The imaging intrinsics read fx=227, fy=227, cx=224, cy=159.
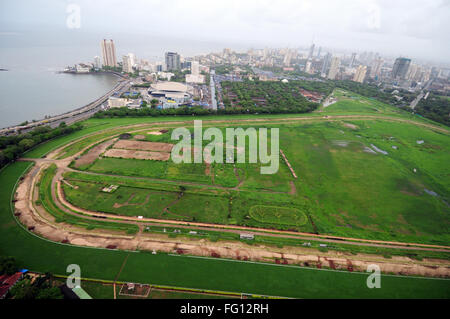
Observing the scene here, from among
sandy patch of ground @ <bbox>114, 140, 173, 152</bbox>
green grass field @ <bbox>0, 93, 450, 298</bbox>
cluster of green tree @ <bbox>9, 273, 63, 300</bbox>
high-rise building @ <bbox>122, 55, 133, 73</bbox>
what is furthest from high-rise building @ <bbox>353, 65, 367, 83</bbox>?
cluster of green tree @ <bbox>9, 273, 63, 300</bbox>

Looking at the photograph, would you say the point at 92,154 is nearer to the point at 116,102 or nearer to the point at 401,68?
the point at 116,102

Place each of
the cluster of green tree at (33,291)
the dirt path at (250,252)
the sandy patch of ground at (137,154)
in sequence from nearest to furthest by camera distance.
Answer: the cluster of green tree at (33,291), the dirt path at (250,252), the sandy patch of ground at (137,154)

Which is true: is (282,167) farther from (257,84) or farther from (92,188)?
(257,84)

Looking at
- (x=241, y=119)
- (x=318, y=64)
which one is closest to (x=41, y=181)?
(x=241, y=119)

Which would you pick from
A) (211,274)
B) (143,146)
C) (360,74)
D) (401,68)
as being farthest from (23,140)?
(401,68)

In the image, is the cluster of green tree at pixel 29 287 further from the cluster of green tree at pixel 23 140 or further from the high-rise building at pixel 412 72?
the high-rise building at pixel 412 72

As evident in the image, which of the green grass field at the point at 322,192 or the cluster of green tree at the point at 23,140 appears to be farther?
the cluster of green tree at the point at 23,140

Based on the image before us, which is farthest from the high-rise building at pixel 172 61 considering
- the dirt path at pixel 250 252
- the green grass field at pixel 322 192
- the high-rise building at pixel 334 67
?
the dirt path at pixel 250 252
